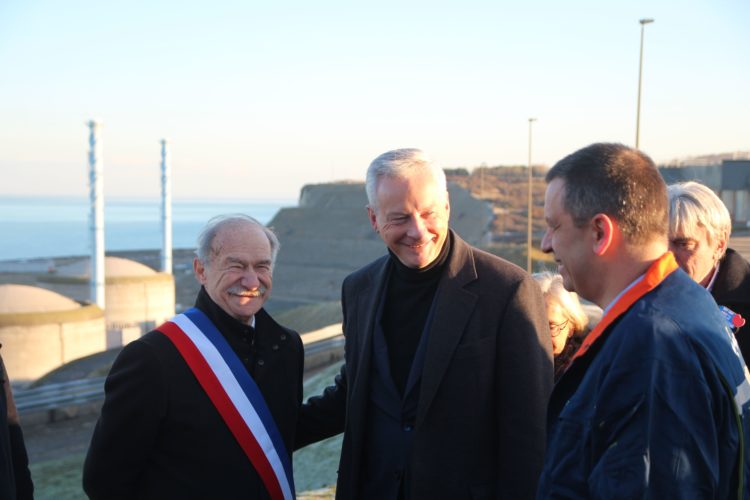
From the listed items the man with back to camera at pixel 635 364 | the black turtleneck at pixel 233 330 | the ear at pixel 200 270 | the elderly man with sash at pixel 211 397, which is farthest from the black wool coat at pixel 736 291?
the ear at pixel 200 270

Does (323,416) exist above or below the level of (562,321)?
below

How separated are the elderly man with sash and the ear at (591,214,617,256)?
1.58 m

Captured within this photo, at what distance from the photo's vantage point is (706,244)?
318 centimetres

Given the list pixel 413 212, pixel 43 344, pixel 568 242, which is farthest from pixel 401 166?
pixel 43 344

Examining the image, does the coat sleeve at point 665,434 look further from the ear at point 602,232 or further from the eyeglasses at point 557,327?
the eyeglasses at point 557,327

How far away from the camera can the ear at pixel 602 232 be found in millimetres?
1838

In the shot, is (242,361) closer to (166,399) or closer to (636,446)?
(166,399)

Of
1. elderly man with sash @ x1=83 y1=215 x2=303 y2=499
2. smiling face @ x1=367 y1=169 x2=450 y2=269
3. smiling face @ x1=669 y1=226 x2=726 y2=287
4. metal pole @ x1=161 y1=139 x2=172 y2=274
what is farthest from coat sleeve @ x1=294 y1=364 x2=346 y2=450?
metal pole @ x1=161 y1=139 x2=172 y2=274

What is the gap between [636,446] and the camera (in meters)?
1.61

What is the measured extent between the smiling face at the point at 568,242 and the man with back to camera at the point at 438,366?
0.94 metres

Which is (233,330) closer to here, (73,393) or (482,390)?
(482,390)

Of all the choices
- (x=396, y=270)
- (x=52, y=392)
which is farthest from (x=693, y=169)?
(x=396, y=270)

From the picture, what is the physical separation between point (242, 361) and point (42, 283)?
3250 centimetres

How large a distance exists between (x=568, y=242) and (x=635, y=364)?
0.40 meters
